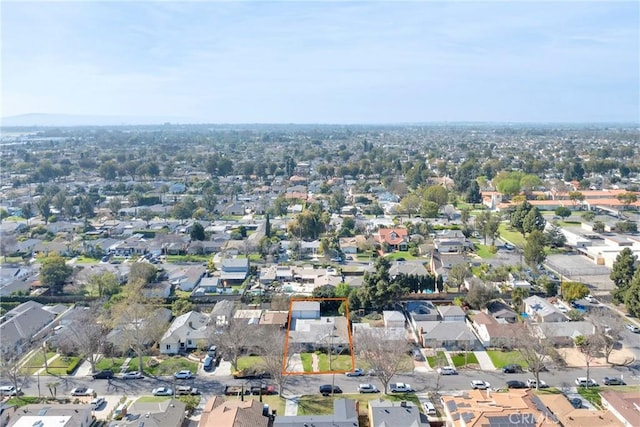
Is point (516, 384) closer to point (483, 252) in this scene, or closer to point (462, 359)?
point (462, 359)

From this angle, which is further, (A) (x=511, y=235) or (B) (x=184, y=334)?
(A) (x=511, y=235)

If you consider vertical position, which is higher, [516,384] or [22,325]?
[22,325]

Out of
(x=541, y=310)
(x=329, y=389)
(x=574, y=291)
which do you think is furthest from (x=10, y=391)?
(x=574, y=291)

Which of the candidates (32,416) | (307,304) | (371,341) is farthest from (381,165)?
(32,416)

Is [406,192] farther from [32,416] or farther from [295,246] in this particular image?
[32,416]

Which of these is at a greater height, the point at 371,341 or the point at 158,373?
the point at 371,341

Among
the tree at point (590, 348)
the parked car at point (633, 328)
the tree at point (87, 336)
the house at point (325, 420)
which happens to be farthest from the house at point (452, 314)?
the tree at point (87, 336)

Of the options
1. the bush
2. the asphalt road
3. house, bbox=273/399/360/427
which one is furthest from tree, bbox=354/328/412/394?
the bush
